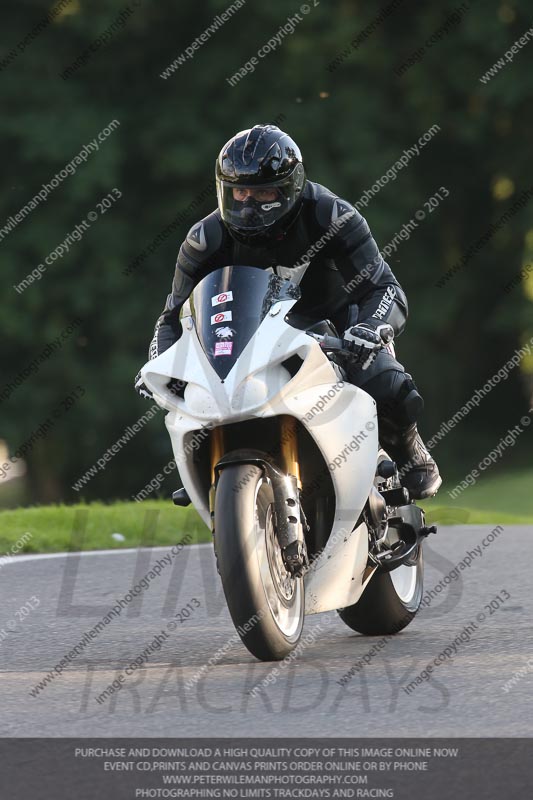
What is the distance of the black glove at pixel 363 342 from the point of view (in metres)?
5.46

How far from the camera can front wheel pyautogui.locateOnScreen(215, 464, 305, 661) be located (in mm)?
4852

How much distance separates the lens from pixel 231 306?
526 cm

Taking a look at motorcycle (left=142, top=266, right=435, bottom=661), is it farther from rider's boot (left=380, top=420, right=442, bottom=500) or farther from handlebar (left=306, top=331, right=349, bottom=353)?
rider's boot (left=380, top=420, right=442, bottom=500)

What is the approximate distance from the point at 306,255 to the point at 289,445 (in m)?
0.91

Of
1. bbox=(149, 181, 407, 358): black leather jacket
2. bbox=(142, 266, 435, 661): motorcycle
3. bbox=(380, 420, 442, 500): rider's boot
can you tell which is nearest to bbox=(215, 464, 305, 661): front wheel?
bbox=(142, 266, 435, 661): motorcycle

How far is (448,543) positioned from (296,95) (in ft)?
43.2

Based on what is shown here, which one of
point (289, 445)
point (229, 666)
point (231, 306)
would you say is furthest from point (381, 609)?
point (231, 306)

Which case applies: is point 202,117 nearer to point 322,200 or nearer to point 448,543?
point 448,543

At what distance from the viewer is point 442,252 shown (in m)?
23.0

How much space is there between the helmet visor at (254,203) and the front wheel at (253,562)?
1031 mm

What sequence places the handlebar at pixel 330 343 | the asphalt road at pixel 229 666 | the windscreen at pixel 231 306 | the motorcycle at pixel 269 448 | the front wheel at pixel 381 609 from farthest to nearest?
the front wheel at pixel 381 609
the handlebar at pixel 330 343
the windscreen at pixel 231 306
the motorcycle at pixel 269 448
the asphalt road at pixel 229 666
